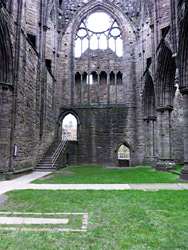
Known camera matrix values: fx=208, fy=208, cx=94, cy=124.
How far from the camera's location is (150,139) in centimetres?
1909

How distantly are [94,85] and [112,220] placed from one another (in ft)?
67.1

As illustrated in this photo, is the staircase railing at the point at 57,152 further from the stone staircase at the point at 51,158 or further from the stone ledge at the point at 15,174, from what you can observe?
the stone ledge at the point at 15,174

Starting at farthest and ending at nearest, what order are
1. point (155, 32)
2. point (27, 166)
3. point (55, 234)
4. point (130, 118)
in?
point (130, 118) → point (155, 32) → point (27, 166) → point (55, 234)

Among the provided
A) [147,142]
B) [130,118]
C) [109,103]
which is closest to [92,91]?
[109,103]

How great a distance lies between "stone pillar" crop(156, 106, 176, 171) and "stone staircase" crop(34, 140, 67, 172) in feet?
24.1

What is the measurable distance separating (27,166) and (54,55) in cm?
1266

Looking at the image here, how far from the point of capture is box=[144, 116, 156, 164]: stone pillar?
18859mm

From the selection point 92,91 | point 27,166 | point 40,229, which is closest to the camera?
point 40,229

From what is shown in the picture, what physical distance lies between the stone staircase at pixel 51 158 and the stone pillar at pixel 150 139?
770 centimetres

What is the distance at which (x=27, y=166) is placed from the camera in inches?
521

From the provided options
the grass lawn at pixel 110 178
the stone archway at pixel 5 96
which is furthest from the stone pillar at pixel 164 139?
the stone archway at pixel 5 96

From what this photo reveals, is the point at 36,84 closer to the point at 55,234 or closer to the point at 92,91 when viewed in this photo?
the point at 92,91

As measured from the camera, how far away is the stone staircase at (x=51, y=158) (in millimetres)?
14797

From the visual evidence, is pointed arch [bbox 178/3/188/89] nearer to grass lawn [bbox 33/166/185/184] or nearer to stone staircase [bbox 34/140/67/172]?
grass lawn [bbox 33/166/185/184]
